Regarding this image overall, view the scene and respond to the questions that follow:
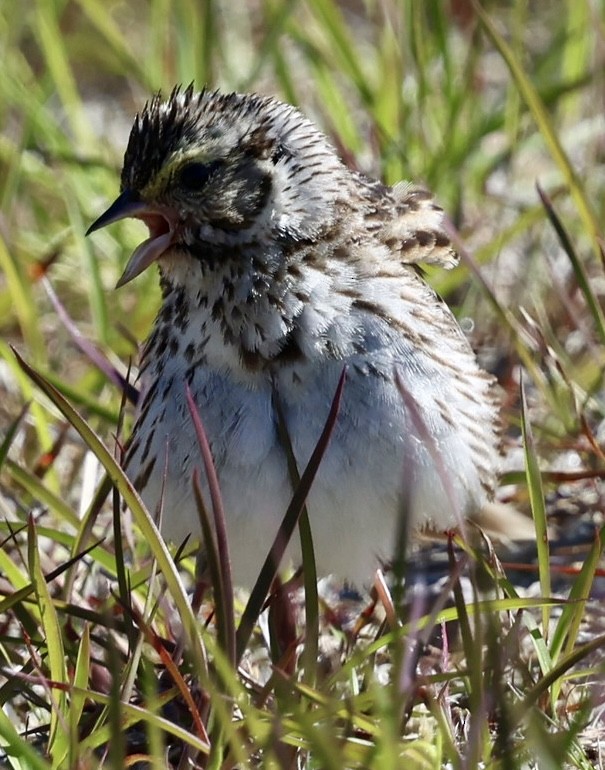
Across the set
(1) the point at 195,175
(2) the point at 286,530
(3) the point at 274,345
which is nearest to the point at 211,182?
(1) the point at 195,175

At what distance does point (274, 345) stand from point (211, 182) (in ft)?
1.27

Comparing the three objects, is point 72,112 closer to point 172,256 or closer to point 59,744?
point 172,256

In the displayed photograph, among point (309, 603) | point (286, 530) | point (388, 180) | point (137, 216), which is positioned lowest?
point (309, 603)

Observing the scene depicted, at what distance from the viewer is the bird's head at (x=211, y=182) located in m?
3.31

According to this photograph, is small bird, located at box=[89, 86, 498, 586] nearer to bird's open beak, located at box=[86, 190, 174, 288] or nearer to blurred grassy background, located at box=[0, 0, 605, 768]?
bird's open beak, located at box=[86, 190, 174, 288]

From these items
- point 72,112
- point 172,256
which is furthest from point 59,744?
point 72,112

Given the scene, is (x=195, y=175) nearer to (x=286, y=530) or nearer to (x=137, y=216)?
(x=137, y=216)

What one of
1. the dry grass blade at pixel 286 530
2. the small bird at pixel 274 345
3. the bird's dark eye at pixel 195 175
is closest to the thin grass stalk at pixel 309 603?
the dry grass blade at pixel 286 530

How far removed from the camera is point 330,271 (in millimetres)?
3408

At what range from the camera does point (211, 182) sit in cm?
333

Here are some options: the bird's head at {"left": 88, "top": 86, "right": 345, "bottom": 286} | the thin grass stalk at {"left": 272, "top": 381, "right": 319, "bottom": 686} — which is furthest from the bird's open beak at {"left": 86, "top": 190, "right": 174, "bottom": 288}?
the thin grass stalk at {"left": 272, "top": 381, "right": 319, "bottom": 686}

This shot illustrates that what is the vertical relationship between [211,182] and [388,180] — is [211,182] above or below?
below

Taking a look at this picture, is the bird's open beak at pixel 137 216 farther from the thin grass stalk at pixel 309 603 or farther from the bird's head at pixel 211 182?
the thin grass stalk at pixel 309 603

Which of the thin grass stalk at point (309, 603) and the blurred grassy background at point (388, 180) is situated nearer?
the thin grass stalk at point (309, 603)
